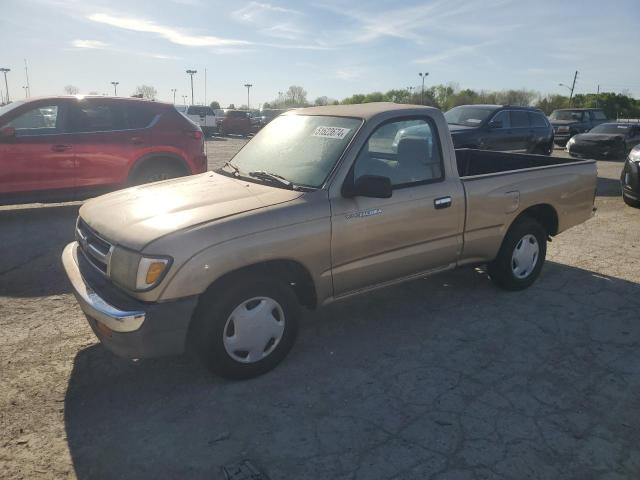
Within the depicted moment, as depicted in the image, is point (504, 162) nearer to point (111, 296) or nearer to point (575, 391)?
point (575, 391)

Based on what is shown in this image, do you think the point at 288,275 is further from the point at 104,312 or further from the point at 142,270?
the point at 104,312

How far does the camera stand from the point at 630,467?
2613mm

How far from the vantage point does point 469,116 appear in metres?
12.4

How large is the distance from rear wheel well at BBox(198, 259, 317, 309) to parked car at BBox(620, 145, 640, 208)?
7.45m

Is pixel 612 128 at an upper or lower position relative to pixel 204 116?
lower

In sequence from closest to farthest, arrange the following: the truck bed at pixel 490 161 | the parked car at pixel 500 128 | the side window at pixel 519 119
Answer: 1. the truck bed at pixel 490 161
2. the parked car at pixel 500 128
3. the side window at pixel 519 119

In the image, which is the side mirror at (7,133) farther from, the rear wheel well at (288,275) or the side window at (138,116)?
the rear wheel well at (288,275)

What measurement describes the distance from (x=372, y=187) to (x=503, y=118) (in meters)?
10.2

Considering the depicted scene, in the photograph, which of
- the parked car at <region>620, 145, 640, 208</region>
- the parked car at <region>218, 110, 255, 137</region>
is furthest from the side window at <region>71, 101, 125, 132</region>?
the parked car at <region>218, 110, 255, 137</region>

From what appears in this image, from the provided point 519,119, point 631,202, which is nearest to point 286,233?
point 631,202

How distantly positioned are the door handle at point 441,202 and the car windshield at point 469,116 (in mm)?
8502

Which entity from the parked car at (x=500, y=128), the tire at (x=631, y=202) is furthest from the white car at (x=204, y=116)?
the tire at (x=631, y=202)

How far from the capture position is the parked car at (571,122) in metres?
21.2

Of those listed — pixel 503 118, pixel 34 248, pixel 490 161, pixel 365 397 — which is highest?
pixel 503 118
